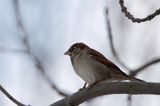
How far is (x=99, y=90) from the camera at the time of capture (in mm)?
1927

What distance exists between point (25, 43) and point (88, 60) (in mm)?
847

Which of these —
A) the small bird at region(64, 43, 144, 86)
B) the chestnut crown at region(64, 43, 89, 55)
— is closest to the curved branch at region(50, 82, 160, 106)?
the small bird at region(64, 43, 144, 86)

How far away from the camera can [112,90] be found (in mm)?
1826

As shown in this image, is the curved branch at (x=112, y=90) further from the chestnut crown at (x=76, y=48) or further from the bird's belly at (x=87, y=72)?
the chestnut crown at (x=76, y=48)

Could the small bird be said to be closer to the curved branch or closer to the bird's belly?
the bird's belly

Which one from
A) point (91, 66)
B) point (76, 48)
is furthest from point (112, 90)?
point (76, 48)

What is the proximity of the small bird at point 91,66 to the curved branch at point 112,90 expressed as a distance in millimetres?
765

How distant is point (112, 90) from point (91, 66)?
4.15 ft

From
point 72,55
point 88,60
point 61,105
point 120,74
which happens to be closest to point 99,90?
point 61,105

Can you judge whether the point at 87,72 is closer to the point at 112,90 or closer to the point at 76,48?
the point at 76,48

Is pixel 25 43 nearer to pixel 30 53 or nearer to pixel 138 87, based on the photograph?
pixel 30 53

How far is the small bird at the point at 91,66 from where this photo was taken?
287 cm

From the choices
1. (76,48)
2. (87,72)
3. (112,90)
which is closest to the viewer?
(112,90)

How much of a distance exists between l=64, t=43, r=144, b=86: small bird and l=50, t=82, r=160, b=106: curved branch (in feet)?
2.51
